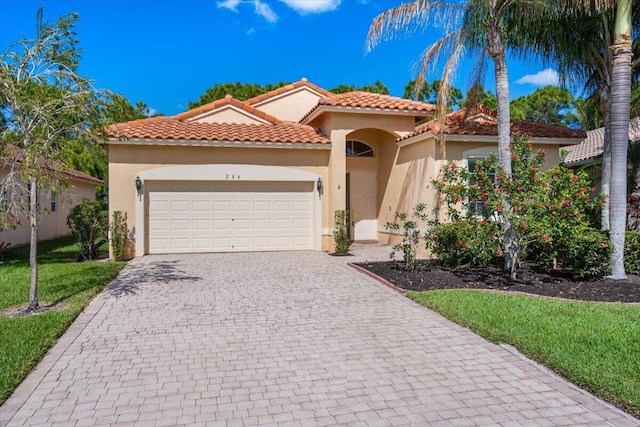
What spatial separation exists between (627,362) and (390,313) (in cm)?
330

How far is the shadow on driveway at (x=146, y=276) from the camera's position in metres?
9.18

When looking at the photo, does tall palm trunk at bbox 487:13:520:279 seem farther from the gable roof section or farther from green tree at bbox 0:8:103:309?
green tree at bbox 0:8:103:309

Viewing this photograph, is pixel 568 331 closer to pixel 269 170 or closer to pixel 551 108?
pixel 269 170

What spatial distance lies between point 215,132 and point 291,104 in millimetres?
7533

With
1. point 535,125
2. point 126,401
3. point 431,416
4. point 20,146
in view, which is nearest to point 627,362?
point 431,416

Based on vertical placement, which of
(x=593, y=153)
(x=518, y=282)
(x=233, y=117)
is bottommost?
(x=518, y=282)

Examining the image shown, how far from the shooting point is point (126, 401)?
4227 millimetres

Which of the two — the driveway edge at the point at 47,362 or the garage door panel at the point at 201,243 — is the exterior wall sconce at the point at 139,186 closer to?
the garage door panel at the point at 201,243

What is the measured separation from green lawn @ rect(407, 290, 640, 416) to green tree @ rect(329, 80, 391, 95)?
2733 centimetres

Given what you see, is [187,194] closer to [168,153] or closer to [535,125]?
[168,153]

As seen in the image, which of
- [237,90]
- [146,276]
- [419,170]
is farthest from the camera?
[237,90]

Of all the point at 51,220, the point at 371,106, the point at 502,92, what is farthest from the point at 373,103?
the point at 51,220

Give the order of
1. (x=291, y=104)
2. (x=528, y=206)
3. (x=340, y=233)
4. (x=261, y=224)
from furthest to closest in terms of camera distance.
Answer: (x=291, y=104)
(x=261, y=224)
(x=340, y=233)
(x=528, y=206)

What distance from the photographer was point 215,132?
14.5 meters
